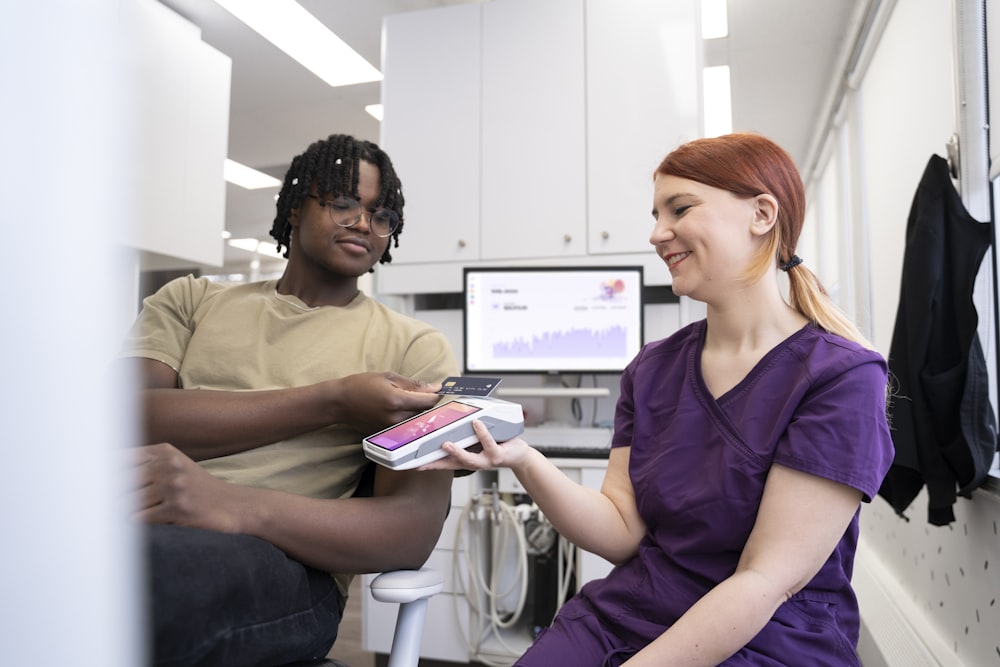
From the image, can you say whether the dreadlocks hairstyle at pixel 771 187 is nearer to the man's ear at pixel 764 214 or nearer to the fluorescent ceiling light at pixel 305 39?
the man's ear at pixel 764 214

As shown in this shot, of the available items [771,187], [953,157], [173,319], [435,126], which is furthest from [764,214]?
[435,126]

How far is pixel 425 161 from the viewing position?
281cm

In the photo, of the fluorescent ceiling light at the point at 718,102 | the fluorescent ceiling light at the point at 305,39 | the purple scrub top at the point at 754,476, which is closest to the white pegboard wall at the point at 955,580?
the purple scrub top at the point at 754,476

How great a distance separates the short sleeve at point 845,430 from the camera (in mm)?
876

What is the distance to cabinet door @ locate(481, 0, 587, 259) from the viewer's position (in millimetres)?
2643

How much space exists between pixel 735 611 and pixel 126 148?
845 millimetres

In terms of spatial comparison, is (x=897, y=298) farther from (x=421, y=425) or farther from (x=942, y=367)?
(x=421, y=425)

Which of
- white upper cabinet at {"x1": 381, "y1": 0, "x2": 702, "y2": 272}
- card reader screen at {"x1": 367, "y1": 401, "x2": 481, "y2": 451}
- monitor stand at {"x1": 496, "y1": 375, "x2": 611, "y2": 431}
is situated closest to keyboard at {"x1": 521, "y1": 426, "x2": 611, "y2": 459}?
monitor stand at {"x1": 496, "y1": 375, "x2": 611, "y2": 431}

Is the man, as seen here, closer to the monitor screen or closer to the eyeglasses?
the eyeglasses

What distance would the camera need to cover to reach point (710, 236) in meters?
1.04

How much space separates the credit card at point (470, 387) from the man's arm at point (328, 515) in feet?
0.47

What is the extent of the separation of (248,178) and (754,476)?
5765 mm

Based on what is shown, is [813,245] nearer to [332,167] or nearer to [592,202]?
[592,202]

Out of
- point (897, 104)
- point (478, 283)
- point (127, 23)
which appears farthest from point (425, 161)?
point (127, 23)
